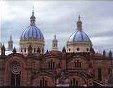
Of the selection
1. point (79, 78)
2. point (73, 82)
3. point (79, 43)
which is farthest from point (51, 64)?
point (79, 43)

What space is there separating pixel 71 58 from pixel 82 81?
3575 mm

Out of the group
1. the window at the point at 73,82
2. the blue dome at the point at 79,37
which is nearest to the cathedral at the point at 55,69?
the window at the point at 73,82

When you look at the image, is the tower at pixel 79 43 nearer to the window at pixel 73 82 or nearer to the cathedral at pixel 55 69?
the cathedral at pixel 55 69

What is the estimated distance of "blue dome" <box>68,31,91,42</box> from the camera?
138ft

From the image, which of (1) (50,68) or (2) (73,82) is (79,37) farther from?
(2) (73,82)

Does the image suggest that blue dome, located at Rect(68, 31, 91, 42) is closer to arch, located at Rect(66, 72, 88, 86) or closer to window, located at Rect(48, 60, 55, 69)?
window, located at Rect(48, 60, 55, 69)

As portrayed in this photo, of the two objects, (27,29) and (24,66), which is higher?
(27,29)

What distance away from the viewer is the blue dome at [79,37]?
42016 mm

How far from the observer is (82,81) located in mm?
34219

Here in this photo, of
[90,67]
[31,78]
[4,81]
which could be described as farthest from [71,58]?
[4,81]

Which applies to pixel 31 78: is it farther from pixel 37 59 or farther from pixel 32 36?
pixel 32 36

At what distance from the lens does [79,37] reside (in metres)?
42.2

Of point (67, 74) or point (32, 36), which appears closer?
point (67, 74)

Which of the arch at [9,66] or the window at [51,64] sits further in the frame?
the window at [51,64]
